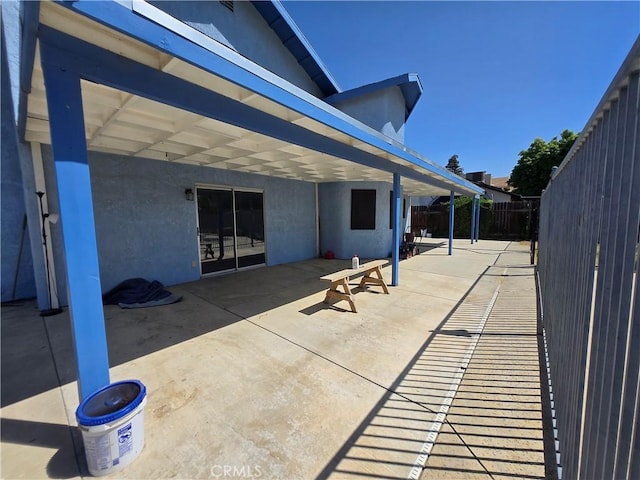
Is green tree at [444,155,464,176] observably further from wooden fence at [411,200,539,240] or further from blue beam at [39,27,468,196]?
blue beam at [39,27,468,196]

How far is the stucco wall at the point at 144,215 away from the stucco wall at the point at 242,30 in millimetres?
3917

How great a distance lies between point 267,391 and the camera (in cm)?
254

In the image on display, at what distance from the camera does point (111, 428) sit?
5.49 feet

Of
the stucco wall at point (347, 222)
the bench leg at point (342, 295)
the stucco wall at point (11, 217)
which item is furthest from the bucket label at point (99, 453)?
the stucco wall at point (347, 222)

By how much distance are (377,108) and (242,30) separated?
17.0 ft

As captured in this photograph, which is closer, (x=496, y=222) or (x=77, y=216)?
(x=77, y=216)

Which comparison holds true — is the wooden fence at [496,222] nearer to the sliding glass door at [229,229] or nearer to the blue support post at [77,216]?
the sliding glass door at [229,229]

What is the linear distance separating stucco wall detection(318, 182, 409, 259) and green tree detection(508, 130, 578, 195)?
1888 cm

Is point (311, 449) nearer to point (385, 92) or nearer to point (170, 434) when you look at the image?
point (170, 434)

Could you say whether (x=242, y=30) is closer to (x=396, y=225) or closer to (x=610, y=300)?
(x=396, y=225)

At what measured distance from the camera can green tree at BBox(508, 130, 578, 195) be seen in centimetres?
2078

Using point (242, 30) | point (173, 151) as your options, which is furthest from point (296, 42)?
point (173, 151)

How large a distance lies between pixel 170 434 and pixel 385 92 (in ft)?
37.5

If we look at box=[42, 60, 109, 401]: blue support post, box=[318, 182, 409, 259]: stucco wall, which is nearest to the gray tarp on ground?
box=[42, 60, 109, 401]: blue support post
